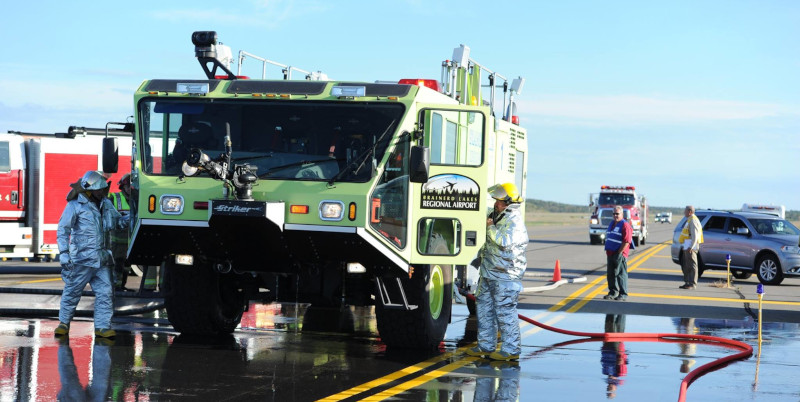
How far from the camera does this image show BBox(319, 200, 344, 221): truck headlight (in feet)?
33.8

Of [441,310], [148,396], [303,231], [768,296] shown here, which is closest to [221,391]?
[148,396]

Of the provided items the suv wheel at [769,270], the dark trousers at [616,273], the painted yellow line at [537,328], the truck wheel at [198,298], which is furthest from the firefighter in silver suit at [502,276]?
the suv wheel at [769,270]

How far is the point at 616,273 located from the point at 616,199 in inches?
1066

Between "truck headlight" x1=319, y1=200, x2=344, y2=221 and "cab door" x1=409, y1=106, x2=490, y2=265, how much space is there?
0.92 m

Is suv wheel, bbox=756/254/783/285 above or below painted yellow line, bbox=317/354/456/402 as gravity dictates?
above

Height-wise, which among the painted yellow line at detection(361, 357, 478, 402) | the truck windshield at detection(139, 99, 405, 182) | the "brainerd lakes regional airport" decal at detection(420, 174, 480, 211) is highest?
the truck windshield at detection(139, 99, 405, 182)

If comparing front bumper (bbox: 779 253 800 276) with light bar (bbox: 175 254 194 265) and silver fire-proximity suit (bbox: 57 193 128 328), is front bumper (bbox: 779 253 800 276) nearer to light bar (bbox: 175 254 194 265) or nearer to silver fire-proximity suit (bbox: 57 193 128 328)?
light bar (bbox: 175 254 194 265)

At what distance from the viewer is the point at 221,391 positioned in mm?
8812

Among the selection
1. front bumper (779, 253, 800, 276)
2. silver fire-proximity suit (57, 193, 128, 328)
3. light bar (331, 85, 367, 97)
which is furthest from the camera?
front bumper (779, 253, 800, 276)

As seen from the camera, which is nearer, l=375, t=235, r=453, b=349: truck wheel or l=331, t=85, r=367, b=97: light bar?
l=331, t=85, r=367, b=97: light bar

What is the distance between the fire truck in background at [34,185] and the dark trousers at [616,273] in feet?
38.0

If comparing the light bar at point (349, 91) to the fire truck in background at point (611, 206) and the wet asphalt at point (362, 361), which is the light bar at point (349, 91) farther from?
the fire truck in background at point (611, 206)

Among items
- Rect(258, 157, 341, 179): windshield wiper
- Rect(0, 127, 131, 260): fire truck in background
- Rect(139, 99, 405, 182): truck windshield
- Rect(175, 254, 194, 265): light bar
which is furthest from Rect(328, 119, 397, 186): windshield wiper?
Rect(0, 127, 131, 260): fire truck in background

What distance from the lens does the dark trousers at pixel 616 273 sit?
19094mm
